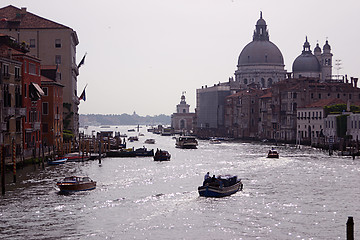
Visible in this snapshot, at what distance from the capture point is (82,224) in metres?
36.8

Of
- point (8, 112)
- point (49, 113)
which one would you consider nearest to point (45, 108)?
point (49, 113)

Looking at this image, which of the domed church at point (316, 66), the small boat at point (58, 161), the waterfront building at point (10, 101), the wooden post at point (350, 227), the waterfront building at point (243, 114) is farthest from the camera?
the domed church at point (316, 66)

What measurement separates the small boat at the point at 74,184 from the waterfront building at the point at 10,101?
25.9 feet

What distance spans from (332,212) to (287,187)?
11842 millimetres

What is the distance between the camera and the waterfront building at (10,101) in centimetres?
5678

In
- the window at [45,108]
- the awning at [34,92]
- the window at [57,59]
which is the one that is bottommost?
the window at [45,108]

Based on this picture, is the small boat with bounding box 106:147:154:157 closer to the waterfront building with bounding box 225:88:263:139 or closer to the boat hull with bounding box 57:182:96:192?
the boat hull with bounding box 57:182:96:192

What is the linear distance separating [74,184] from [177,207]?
914 cm

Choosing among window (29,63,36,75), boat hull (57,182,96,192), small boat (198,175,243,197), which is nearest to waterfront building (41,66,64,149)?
window (29,63,36,75)

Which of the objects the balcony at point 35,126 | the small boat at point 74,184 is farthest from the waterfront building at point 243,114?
the small boat at point 74,184

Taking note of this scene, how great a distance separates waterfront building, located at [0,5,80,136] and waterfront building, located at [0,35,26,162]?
2905 cm

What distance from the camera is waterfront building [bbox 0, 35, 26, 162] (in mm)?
56781

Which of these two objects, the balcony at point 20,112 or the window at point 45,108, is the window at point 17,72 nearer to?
the balcony at point 20,112

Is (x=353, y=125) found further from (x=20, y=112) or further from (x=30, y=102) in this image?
(x=20, y=112)
